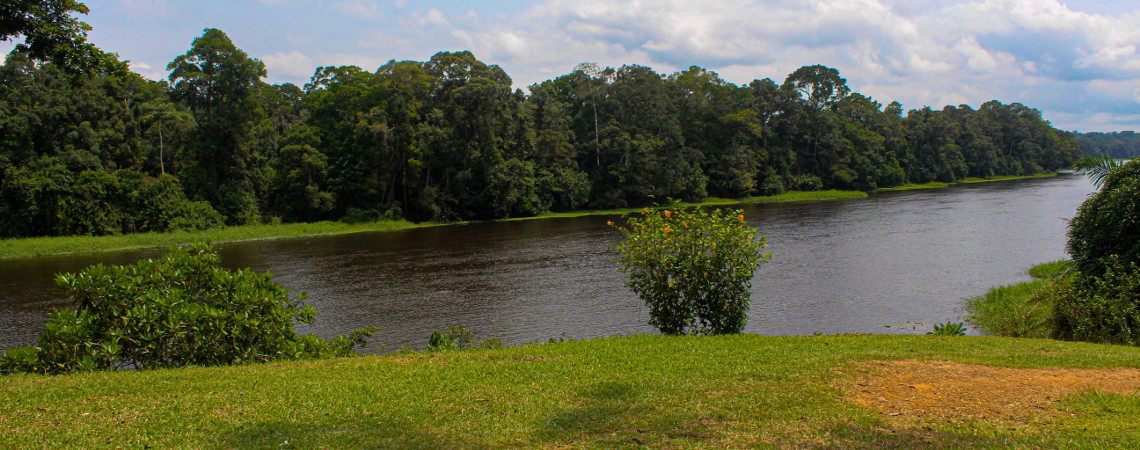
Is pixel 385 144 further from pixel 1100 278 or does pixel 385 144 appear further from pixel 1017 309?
pixel 1100 278

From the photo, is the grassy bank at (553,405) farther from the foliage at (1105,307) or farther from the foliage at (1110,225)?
the foliage at (1110,225)

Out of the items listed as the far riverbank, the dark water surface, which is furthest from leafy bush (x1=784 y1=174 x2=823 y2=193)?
the dark water surface

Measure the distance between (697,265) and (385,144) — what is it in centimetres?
4482

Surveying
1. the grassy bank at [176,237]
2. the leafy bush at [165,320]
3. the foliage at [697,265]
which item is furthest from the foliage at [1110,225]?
the grassy bank at [176,237]

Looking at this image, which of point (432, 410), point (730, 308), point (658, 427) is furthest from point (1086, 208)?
point (432, 410)

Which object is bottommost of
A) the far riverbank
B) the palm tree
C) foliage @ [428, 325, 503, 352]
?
foliage @ [428, 325, 503, 352]

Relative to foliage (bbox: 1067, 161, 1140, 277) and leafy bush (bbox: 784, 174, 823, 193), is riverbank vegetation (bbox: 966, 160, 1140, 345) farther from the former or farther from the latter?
leafy bush (bbox: 784, 174, 823, 193)

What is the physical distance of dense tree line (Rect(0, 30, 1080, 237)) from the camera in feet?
139

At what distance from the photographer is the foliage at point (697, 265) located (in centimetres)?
1199

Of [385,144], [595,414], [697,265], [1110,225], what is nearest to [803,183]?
[385,144]

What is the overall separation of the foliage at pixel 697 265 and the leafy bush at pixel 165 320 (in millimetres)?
5870

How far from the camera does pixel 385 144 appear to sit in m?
53.0

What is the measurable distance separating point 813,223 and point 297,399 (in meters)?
39.5

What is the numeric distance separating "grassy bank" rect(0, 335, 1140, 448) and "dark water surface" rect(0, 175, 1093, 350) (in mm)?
6184
